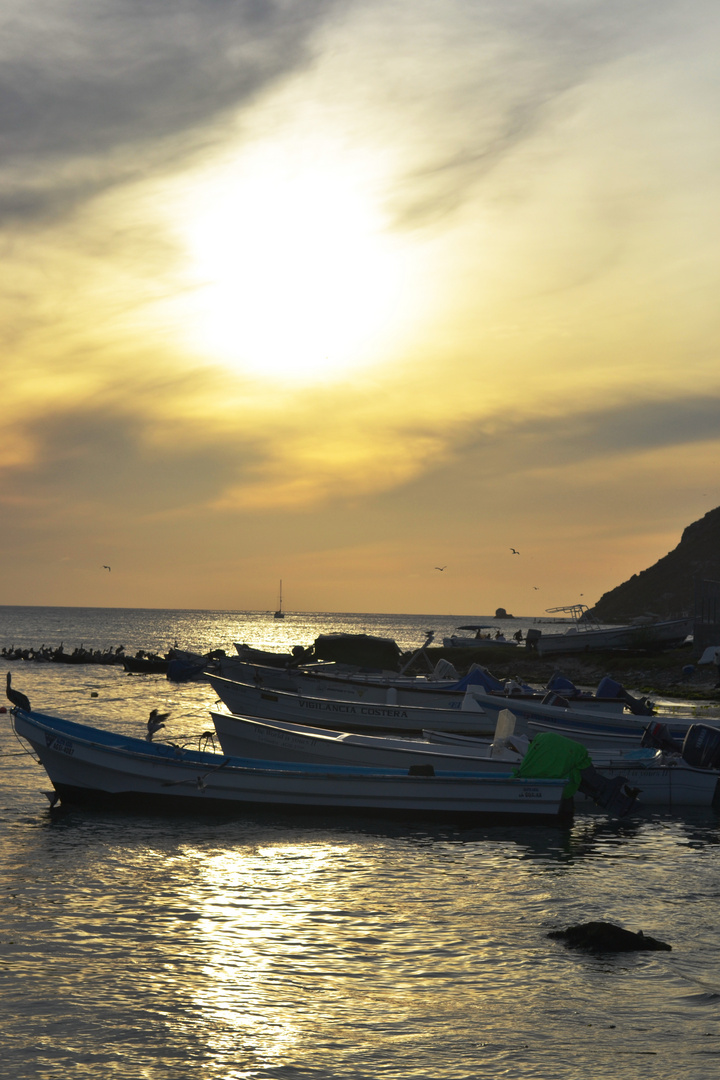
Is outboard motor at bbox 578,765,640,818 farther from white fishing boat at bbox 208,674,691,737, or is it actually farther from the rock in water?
white fishing boat at bbox 208,674,691,737

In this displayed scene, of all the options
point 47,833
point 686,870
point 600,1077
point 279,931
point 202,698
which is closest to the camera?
point 600,1077

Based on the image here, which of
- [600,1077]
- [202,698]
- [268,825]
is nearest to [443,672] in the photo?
[202,698]

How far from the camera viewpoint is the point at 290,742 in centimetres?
2427

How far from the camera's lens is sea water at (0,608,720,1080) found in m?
9.27

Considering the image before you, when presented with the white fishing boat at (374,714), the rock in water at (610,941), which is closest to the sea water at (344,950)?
the rock in water at (610,941)

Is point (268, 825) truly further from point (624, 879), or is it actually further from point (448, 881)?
point (624, 879)

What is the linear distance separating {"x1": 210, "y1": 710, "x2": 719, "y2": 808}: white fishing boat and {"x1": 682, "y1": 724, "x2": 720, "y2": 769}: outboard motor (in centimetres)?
28

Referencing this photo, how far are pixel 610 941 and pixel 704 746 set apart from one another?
503 inches

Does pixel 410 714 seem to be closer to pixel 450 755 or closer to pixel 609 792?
pixel 450 755

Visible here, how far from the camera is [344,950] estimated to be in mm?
12445

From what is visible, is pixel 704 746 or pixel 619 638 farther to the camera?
pixel 619 638

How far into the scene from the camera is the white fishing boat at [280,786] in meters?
20.8

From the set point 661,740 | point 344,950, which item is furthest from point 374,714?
point 344,950

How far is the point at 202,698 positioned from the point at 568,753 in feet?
129
